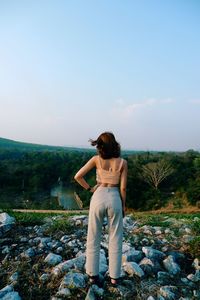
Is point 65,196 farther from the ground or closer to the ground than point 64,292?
closer to the ground

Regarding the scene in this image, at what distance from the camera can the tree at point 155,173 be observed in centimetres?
4339

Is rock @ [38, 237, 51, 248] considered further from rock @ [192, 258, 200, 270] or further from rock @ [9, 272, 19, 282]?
rock @ [192, 258, 200, 270]

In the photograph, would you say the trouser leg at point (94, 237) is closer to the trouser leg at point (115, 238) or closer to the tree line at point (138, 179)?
the trouser leg at point (115, 238)

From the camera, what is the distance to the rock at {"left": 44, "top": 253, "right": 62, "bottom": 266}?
5.17 metres

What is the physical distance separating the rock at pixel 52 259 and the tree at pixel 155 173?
1501 inches

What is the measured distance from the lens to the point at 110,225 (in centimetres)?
440

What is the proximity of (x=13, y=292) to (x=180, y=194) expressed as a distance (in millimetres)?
33215

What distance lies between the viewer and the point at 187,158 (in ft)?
174

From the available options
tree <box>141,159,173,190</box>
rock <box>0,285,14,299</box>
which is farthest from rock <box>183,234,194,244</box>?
tree <box>141,159,173,190</box>

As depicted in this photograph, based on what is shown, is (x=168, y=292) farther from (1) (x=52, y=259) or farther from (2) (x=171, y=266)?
(1) (x=52, y=259)

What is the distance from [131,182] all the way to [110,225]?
112 ft

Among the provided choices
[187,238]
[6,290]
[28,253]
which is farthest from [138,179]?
[6,290]

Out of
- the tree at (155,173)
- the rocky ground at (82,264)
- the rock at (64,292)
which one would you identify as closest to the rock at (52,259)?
the rocky ground at (82,264)

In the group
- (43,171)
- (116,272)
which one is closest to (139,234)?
(116,272)
